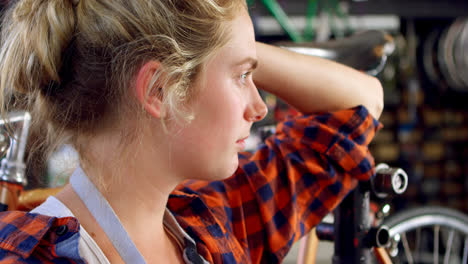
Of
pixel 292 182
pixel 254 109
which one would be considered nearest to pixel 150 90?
pixel 254 109

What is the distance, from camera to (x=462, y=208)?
4445 millimetres

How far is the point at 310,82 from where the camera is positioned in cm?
83

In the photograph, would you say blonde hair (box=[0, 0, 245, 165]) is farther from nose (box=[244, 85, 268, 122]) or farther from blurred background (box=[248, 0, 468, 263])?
blurred background (box=[248, 0, 468, 263])

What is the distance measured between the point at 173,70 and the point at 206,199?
0.96ft

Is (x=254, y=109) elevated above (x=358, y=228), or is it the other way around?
(x=254, y=109)

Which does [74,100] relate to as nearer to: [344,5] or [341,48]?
[341,48]

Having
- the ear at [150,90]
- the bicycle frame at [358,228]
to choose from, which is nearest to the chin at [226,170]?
the ear at [150,90]

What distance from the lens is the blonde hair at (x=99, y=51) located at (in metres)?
0.53

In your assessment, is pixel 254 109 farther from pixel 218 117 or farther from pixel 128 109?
pixel 128 109

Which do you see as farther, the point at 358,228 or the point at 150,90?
the point at 358,228

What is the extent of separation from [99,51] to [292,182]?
16.3 inches

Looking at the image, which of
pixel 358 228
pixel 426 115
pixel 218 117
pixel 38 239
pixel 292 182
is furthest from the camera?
pixel 426 115

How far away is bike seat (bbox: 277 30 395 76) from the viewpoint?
0.91 meters

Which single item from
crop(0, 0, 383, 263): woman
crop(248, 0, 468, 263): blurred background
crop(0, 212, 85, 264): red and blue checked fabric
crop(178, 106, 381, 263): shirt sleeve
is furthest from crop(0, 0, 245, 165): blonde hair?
crop(248, 0, 468, 263): blurred background
